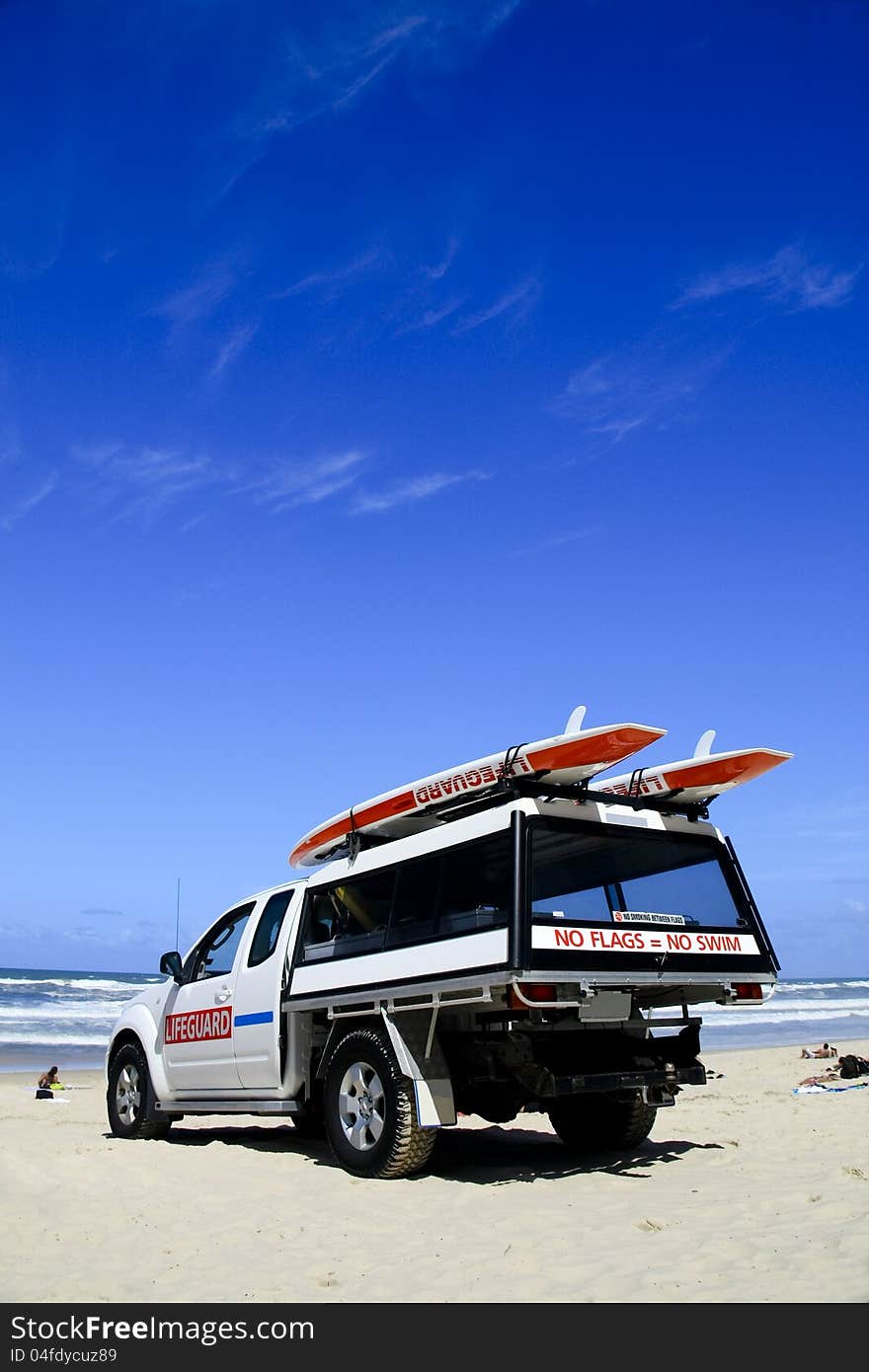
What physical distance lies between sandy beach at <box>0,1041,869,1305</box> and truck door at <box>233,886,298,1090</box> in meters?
0.67

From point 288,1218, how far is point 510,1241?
140cm

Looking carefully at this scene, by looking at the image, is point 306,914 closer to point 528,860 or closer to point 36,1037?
point 528,860

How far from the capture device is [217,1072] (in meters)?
8.70

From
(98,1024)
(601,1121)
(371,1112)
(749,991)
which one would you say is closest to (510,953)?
(371,1112)

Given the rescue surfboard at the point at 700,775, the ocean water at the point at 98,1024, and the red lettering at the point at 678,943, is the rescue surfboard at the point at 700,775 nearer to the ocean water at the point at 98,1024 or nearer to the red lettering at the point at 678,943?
the red lettering at the point at 678,943

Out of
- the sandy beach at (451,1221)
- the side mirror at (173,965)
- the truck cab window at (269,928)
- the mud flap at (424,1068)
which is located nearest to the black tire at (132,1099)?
Answer: the sandy beach at (451,1221)

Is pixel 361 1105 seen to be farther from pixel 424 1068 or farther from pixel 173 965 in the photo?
pixel 173 965

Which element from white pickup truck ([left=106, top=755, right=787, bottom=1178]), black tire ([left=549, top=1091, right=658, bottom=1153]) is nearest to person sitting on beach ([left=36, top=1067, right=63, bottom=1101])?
white pickup truck ([left=106, top=755, right=787, bottom=1178])

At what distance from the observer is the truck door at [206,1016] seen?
8.70m

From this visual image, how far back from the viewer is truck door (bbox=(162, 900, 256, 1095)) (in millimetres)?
8703

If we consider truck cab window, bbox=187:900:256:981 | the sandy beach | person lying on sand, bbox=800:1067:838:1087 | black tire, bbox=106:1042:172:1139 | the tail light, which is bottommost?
person lying on sand, bbox=800:1067:838:1087

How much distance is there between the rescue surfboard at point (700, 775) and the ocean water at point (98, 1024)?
8.99 m

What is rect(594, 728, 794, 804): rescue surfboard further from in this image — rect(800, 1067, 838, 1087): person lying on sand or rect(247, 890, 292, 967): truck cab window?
rect(800, 1067, 838, 1087): person lying on sand

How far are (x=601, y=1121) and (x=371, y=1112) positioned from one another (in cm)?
202
